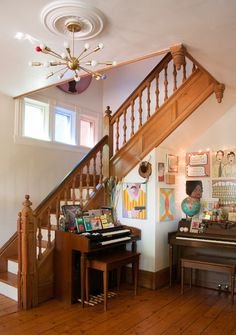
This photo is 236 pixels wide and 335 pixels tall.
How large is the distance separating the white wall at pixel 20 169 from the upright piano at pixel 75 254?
1208 millimetres

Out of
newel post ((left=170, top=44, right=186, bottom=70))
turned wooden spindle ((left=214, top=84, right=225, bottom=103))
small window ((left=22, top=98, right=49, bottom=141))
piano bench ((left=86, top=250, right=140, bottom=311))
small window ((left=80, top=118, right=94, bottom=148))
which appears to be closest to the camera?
newel post ((left=170, top=44, right=186, bottom=70))

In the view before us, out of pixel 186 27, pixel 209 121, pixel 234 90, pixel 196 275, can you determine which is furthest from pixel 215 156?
pixel 186 27

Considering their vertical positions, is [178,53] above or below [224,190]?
above

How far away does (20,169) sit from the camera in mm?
4887

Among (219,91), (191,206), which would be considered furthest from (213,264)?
(219,91)

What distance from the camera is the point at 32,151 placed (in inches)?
200

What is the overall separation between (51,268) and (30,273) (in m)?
0.35

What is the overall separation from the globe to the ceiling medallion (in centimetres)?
273

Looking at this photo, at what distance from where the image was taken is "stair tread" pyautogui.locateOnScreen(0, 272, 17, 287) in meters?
3.88

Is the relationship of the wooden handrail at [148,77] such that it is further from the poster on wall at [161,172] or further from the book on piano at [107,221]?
the book on piano at [107,221]

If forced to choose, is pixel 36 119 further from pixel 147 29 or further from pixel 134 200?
pixel 147 29

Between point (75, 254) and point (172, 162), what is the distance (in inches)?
78.1

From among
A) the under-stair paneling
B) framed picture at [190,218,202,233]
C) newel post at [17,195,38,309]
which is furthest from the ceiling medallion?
framed picture at [190,218,202,233]

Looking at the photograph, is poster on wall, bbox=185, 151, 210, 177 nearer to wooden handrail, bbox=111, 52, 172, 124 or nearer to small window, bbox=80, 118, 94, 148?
wooden handrail, bbox=111, 52, 172, 124
